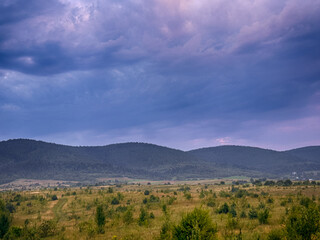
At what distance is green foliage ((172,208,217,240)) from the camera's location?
41.7 feet

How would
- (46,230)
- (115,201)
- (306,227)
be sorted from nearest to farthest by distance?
1. (306,227)
2. (46,230)
3. (115,201)

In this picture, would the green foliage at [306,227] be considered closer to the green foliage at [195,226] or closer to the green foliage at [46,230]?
the green foliage at [195,226]

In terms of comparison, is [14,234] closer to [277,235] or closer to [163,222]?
[163,222]

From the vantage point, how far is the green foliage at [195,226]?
1271 cm

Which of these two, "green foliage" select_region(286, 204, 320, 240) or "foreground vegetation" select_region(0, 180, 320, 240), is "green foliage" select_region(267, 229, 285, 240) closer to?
"foreground vegetation" select_region(0, 180, 320, 240)

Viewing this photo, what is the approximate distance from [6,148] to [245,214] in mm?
199932

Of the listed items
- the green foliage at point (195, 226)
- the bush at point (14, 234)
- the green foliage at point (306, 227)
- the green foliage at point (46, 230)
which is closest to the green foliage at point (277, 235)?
the green foliage at point (306, 227)

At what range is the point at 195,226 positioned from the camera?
12.5m

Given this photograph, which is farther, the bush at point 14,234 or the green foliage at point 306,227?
the bush at point 14,234

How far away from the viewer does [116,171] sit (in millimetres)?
194500

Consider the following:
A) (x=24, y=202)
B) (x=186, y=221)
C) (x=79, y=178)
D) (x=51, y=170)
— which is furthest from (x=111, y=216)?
(x=51, y=170)

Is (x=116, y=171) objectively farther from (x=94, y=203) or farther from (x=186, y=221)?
(x=186, y=221)

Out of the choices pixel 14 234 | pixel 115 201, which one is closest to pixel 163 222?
pixel 14 234

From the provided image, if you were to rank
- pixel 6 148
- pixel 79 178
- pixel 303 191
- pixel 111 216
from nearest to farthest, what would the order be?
1. pixel 111 216
2. pixel 303 191
3. pixel 79 178
4. pixel 6 148
